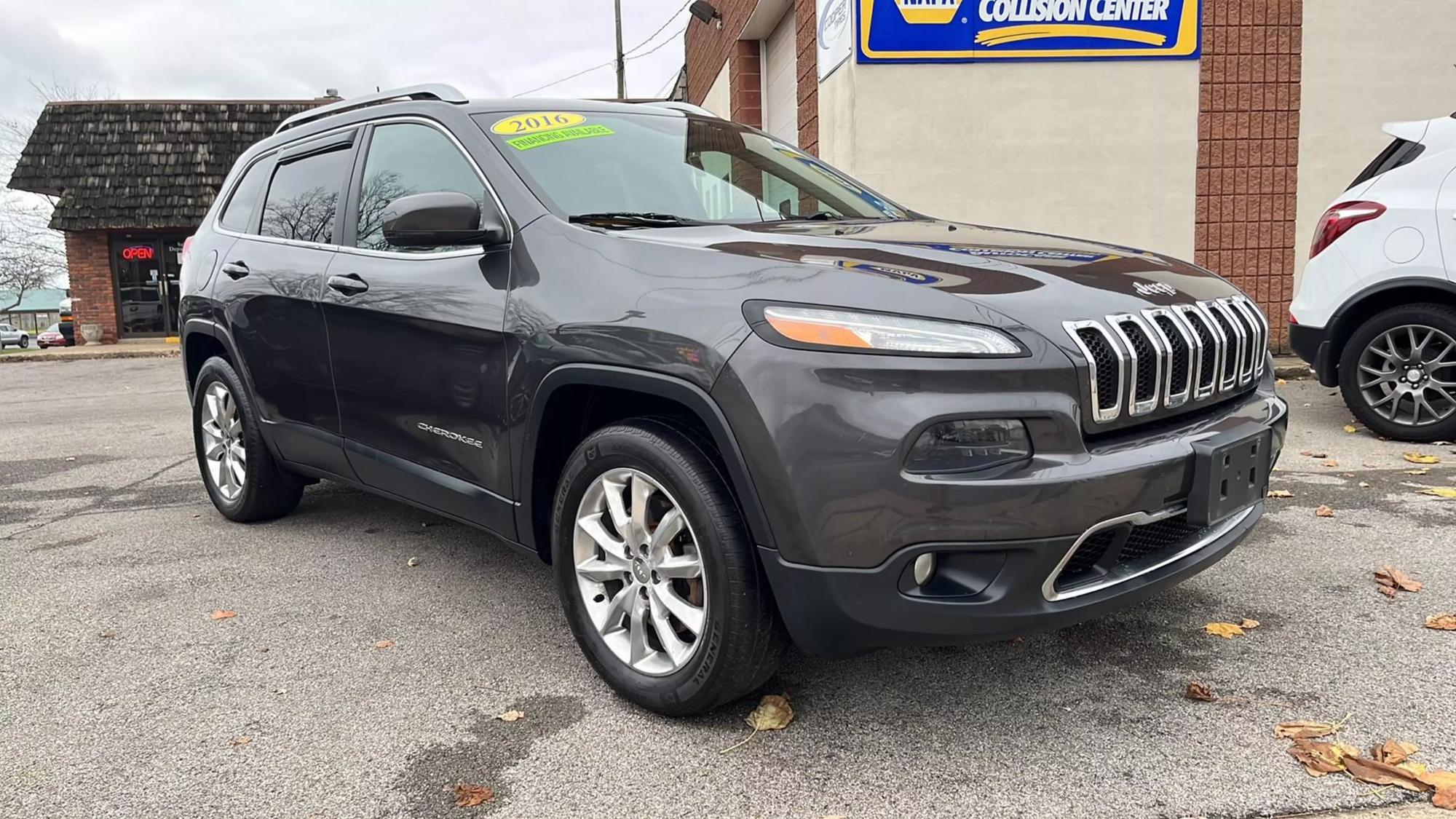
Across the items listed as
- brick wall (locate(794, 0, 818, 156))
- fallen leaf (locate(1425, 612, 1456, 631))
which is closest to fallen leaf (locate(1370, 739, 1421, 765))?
fallen leaf (locate(1425, 612, 1456, 631))

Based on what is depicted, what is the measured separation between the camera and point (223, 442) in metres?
4.76

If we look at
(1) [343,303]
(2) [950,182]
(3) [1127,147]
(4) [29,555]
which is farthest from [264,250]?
(3) [1127,147]

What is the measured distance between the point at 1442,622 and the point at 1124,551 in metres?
1.42

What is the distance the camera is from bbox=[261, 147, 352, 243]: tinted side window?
3914mm

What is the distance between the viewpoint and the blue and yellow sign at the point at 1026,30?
30.2ft

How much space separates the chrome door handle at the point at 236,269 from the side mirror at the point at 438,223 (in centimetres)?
169

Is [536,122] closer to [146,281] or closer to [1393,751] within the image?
[1393,751]

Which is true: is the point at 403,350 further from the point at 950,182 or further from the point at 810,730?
the point at 950,182

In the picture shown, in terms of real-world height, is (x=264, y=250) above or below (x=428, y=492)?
above

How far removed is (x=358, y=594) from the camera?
3742 millimetres

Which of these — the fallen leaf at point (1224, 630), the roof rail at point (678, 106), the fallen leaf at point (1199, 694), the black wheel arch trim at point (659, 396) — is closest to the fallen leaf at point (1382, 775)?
the fallen leaf at point (1199, 694)

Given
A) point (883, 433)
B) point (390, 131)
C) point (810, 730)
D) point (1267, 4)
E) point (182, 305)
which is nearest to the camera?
point (883, 433)

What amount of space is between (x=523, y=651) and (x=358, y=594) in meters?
0.94

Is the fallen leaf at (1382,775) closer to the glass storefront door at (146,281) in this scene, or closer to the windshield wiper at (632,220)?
the windshield wiper at (632,220)
